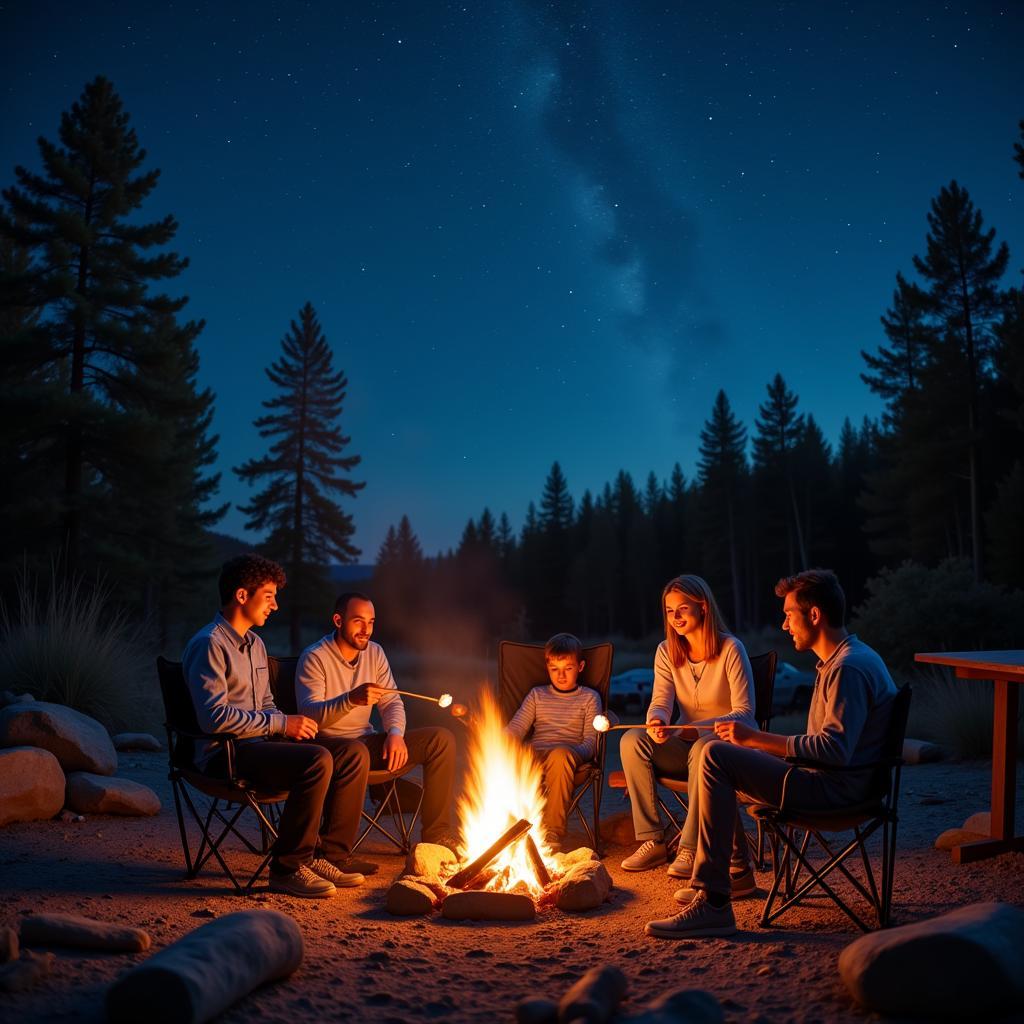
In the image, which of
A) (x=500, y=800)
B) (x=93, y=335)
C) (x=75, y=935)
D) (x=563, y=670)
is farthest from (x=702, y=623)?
(x=93, y=335)

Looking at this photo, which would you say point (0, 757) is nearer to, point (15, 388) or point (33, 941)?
point (33, 941)

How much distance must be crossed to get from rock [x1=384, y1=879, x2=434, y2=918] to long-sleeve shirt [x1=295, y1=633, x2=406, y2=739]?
0.84 metres

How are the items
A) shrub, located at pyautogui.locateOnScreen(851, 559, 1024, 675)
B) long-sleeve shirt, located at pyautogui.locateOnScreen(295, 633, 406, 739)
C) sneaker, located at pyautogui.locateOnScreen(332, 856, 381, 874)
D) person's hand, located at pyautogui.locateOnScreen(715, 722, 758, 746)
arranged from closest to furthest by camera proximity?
person's hand, located at pyautogui.locateOnScreen(715, 722, 758, 746) < sneaker, located at pyautogui.locateOnScreen(332, 856, 381, 874) < long-sleeve shirt, located at pyautogui.locateOnScreen(295, 633, 406, 739) < shrub, located at pyautogui.locateOnScreen(851, 559, 1024, 675)

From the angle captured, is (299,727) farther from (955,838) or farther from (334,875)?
(955,838)

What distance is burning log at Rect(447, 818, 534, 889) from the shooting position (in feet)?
11.4

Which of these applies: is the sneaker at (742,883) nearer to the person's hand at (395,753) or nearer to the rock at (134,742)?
the person's hand at (395,753)

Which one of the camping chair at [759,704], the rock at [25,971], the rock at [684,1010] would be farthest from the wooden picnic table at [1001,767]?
the rock at [25,971]

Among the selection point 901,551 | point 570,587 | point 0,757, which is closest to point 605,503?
point 570,587

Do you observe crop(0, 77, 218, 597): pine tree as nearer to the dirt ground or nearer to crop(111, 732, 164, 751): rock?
crop(111, 732, 164, 751): rock

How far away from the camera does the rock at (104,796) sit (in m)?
4.86

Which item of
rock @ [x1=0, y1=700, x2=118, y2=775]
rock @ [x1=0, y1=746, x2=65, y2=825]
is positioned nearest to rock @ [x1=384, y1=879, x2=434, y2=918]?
rock @ [x1=0, y1=746, x2=65, y2=825]

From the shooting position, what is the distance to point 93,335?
14641 mm

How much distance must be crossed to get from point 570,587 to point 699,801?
44449mm

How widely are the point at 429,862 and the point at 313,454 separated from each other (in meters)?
23.3
